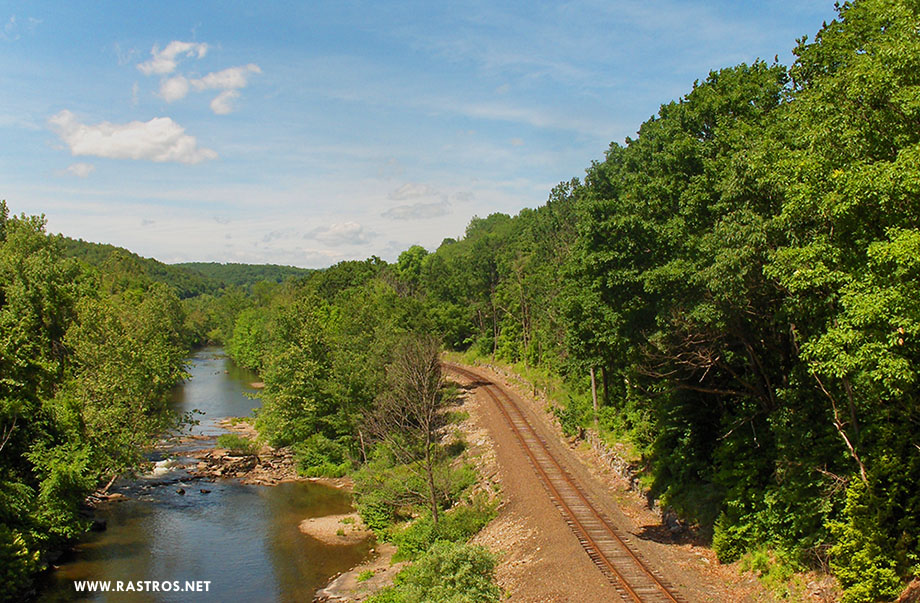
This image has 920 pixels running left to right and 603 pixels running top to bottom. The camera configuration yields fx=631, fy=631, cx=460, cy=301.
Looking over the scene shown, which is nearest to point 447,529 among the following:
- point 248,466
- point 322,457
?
point 322,457

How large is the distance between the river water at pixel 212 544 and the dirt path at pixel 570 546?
914cm

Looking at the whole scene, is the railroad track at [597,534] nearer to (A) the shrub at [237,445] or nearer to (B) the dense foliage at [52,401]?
(B) the dense foliage at [52,401]

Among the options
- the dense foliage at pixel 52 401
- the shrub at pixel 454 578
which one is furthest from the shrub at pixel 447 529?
the dense foliage at pixel 52 401

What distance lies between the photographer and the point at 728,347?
21938 millimetres

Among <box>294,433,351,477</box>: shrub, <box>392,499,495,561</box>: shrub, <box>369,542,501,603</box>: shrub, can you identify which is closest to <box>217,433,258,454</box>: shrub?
<box>294,433,351,477</box>: shrub

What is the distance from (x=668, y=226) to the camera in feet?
75.7

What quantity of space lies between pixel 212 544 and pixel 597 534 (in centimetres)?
2156

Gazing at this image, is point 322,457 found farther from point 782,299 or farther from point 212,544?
point 782,299

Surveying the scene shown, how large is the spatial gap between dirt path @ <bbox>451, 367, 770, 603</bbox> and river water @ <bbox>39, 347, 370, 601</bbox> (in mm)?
9140

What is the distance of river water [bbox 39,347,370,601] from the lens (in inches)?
1128

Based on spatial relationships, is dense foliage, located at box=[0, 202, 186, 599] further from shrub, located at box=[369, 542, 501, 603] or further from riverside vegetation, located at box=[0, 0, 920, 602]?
shrub, located at box=[369, 542, 501, 603]

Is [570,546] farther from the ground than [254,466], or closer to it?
farther from the ground

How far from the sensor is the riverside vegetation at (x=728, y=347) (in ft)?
43.3

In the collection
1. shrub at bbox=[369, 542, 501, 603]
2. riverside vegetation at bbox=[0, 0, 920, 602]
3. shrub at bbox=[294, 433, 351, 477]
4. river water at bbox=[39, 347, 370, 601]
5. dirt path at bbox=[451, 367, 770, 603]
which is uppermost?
riverside vegetation at bbox=[0, 0, 920, 602]
